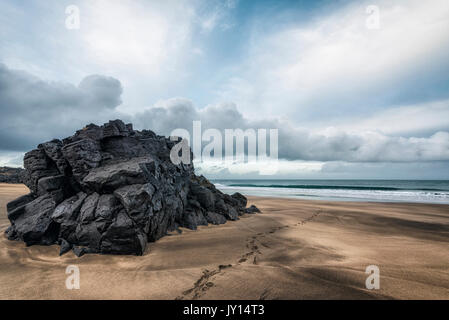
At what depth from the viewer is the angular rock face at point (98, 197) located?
6656 millimetres

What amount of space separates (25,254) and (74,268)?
2707mm

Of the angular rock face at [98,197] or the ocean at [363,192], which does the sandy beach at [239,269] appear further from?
the ocean at [363,192]

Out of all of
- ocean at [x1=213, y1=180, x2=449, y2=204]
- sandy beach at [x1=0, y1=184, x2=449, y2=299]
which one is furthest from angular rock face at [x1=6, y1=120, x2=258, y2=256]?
ocean at [x1=213, y1=180, x2=449, y2=204]

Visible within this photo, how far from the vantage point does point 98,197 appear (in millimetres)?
7395

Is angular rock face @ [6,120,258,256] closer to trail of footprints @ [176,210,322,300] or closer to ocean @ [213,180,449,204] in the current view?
trail of footprints @ [176,210,322,300]

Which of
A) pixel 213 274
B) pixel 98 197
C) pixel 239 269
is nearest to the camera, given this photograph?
pixel 213 274

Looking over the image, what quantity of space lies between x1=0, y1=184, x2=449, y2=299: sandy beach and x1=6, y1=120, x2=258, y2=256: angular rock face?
0.52m

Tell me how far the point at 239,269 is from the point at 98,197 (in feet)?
→ 19.2

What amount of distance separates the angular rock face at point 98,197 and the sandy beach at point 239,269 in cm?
52

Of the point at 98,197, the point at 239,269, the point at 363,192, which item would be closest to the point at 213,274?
the point at 239,269

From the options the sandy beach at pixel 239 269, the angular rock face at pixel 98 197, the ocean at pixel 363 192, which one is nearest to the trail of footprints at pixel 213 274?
the sandy beach at pixel 239 269

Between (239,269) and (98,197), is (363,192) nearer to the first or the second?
(239,269)

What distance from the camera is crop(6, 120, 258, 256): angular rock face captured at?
6.66 meters
